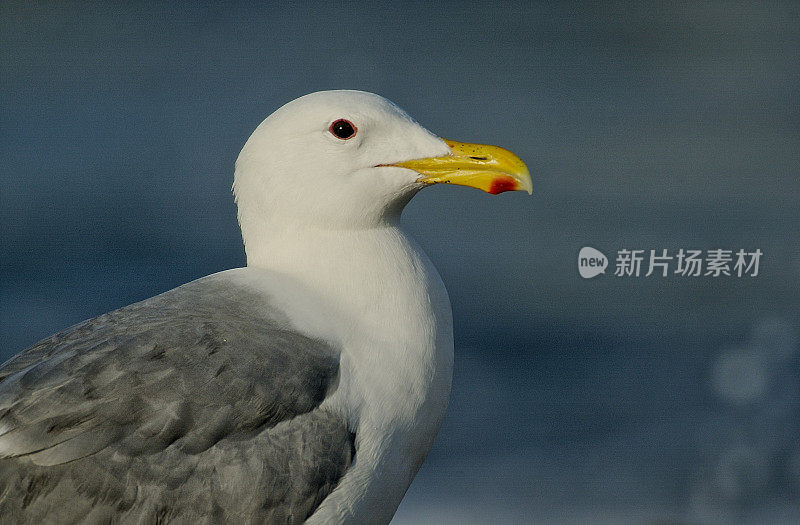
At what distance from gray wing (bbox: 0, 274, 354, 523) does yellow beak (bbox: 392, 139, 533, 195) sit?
2.74 ft

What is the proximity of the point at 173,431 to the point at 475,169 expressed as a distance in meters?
1.50

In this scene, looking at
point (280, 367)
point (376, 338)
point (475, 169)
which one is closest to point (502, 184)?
point (475, 169)

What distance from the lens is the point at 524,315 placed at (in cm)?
954

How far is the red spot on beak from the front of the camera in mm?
3812

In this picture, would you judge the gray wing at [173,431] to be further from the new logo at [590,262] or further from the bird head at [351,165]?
the new logo at [590,262]

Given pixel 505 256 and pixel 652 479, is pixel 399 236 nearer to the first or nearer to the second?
pixel 652 479

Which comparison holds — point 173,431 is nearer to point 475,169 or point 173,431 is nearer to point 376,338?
point 376,338

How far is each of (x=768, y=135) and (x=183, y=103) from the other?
744 cm

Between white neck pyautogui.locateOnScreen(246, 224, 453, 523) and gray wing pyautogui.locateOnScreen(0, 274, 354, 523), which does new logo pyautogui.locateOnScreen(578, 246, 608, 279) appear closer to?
white neck pyautogui.locateOnScreen(246, 224, 453, 523)

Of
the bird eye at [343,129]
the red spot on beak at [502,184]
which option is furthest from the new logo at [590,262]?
the bird eye at [343,129]

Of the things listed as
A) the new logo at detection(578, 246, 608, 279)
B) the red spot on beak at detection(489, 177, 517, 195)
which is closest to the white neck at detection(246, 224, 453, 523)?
the red spot on beak at detection(489, 177, 517, 195)

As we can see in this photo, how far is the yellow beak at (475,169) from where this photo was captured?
3814mm

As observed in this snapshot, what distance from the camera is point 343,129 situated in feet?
12.6

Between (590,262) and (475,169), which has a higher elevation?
(475,169)
